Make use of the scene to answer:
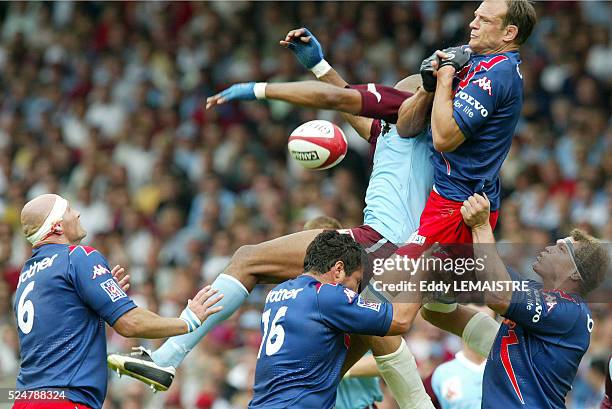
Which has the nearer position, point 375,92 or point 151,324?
point 151,324

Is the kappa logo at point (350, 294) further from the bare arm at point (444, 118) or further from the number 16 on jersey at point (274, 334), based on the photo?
the bare arm at point (444, 118)

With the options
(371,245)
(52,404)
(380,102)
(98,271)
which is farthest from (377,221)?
(52,404)

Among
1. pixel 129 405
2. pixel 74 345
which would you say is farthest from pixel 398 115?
pixel 129 405

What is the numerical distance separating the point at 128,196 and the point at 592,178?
20.8ft

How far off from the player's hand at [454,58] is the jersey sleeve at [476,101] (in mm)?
154

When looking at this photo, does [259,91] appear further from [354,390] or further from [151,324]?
[354,390]

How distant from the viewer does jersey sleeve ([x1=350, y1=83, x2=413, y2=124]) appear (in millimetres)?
7762

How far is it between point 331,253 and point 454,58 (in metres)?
1.43

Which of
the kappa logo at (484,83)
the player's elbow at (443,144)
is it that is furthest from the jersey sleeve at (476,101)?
the player's elbow at (443,144)

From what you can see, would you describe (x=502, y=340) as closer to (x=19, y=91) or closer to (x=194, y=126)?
(x=194, y=126)

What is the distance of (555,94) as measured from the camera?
1429cm

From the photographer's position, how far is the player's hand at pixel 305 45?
7.91 m

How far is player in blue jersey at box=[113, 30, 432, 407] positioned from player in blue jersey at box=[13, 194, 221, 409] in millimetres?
408

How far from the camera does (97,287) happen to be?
Result: 7.09 metres
